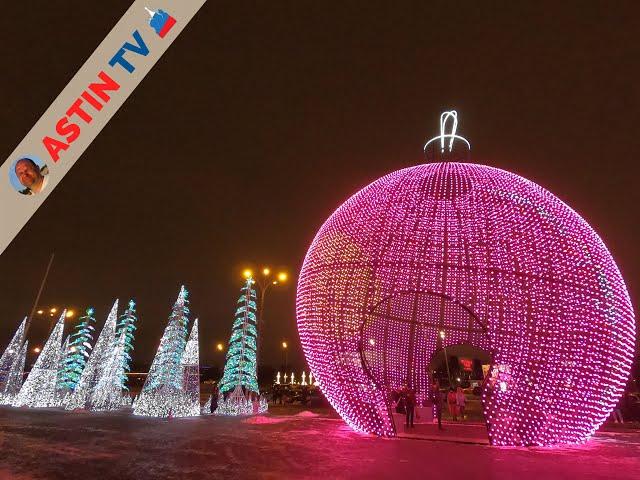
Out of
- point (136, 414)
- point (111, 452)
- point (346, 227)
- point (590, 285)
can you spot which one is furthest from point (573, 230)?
point (136, 414)

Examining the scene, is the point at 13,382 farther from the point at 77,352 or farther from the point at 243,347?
the point at 243,347

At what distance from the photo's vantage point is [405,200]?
375 inches

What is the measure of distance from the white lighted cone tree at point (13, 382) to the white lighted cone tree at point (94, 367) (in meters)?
3.90

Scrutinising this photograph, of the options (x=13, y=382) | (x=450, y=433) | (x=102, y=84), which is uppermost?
(x=102, y=84)

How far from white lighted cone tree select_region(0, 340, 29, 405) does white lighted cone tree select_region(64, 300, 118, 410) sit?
3.90m

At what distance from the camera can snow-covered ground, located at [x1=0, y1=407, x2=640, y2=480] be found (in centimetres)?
568

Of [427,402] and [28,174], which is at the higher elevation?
[28,174]

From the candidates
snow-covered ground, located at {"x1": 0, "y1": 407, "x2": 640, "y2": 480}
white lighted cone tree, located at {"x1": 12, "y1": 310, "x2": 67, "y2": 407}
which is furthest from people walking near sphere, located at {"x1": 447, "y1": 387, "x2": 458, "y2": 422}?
white lighted cone tree, located at {"x1": 12, "y1": 310, "x2": 67, "y2": 407}

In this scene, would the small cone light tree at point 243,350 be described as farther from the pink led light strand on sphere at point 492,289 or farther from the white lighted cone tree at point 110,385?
the pink led light strand on sphere at point 492,289

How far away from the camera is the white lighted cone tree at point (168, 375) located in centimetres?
1433

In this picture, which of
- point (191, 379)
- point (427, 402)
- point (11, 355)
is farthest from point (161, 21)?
point (11, 355)

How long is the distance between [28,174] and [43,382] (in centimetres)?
1331

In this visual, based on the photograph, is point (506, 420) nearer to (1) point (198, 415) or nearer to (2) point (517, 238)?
(2) point (517, 238)

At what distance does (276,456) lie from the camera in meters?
6.76
